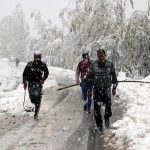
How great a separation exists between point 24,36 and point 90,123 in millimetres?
64650

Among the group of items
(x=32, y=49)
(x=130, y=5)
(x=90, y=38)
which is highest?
(x=130, y=5)

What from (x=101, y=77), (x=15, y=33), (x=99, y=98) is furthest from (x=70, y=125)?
(x=15, y=33)

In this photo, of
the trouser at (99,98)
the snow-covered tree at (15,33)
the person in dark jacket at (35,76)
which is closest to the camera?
the trouser at (99,98)

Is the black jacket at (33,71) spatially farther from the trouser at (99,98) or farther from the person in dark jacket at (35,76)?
the trouser at (99,98)

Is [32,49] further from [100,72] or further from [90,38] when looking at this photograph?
[100,72]

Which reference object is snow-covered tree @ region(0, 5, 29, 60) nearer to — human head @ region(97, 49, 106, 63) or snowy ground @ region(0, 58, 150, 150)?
snowy ground @ region(0, 58, 150, 150)

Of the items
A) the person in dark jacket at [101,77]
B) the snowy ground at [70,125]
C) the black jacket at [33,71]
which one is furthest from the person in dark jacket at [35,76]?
the person in dark jacket at [101,77]

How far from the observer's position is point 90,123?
1187 cm

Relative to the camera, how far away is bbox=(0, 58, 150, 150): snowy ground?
30.6ft

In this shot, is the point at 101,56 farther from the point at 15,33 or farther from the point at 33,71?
the point at 15,33

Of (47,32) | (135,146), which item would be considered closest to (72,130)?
(135,146)

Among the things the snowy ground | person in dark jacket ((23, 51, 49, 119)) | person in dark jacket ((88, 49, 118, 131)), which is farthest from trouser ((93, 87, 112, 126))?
person in dark jacket ((23, 51, 49, 119))

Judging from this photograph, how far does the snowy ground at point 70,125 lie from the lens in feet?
30.6

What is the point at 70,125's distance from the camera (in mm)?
11734
